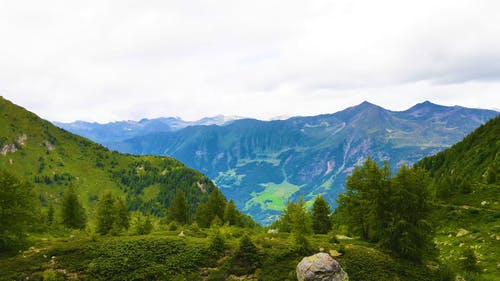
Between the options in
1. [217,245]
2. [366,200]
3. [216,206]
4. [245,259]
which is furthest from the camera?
[216,206]

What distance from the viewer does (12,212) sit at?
148ft

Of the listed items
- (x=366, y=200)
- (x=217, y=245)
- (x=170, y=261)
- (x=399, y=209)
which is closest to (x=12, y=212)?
(x=170, y=261)

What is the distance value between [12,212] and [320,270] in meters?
40.4

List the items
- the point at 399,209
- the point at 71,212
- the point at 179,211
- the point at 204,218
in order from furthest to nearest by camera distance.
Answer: the point at 179,211, the point at 204,218, the point at 71,212, the point at 399,209

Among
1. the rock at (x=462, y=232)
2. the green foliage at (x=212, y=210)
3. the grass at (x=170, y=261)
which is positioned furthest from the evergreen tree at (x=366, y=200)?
the green foliage at (x=212, y=210)

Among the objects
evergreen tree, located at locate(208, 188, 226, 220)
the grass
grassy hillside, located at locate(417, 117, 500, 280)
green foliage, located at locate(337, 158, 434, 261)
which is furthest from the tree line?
evergreen tree, located at locate(208, 188, 226, 220)

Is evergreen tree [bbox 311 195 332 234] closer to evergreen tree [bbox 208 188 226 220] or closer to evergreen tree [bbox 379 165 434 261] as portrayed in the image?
evergreen tree [bbox 208 188 226 220]

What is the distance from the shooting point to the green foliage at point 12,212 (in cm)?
4484

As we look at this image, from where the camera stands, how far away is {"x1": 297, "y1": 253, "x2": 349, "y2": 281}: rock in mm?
38312

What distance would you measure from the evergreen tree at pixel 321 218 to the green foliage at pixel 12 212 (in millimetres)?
58827

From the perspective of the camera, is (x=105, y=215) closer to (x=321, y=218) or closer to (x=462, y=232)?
(x=321, y=218)

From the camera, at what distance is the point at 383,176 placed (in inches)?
1935

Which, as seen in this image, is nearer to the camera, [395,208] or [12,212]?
[12,212]

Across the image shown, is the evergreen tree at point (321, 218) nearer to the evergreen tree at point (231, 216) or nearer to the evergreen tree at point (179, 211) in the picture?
the evergreen tree at point (231, 216)
